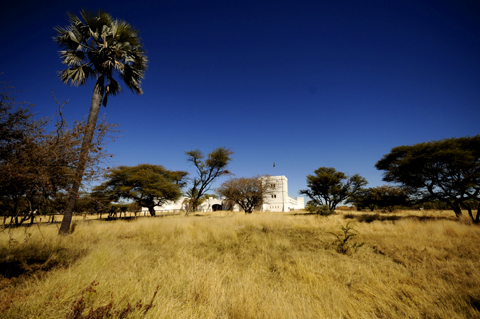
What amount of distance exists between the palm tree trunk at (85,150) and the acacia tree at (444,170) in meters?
17.9

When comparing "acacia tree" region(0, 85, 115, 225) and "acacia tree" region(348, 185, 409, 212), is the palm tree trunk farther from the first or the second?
"acacia tree" region(348, 185, 409, 212)

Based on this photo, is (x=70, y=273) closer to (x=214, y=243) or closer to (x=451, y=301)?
(x=214, y=243)

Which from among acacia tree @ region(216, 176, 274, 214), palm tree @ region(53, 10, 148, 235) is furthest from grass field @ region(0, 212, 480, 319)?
acacia tree @ region(216, 176, 274, 214)

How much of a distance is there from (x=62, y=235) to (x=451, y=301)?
10779 mm

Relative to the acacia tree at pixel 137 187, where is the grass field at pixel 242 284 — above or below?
below

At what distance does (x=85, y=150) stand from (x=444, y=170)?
19658 millimetres

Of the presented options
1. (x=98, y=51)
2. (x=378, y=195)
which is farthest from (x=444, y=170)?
(x=98, y=51)

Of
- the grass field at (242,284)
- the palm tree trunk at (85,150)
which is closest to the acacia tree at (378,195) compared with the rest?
the grass field at (242,284)

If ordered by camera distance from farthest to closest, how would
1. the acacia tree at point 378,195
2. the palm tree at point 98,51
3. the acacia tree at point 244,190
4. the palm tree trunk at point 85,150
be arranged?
the acacia tree at point 244,190 < the acacia tree at point 378,195 < the palm tree at point 98,51 < the palm tree trunk at point 85,150

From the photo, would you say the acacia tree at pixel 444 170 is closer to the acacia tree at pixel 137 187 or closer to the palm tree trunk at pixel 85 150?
the palm tree trunk at pixel 85 150

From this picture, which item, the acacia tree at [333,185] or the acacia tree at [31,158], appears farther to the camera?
the acacia tree at [333,185]

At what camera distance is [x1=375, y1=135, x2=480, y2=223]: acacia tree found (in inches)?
442

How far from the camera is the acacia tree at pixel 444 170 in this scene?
11.2 meters

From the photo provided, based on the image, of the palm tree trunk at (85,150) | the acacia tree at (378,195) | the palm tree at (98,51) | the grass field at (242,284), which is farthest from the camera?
the acacia tree at (378,195)
